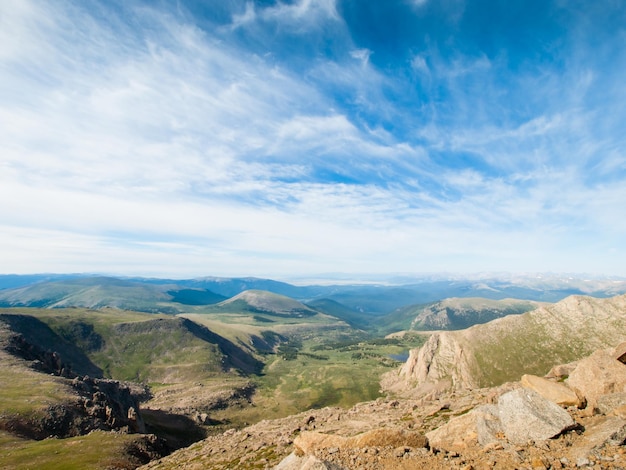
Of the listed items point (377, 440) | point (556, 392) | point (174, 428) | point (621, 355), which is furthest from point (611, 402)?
point (174, 428)

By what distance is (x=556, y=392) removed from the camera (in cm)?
3056

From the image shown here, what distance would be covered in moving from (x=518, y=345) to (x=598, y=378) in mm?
169518

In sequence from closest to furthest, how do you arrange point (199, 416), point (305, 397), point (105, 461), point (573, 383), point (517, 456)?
point (517, 456) → point (573, 383) → point (105, 461) → point (199, 416) → point (305, 397)

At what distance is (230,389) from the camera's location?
584 ft

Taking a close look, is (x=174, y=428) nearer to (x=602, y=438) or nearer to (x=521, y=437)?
(x=521, y=437)

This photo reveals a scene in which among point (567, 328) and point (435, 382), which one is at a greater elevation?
point (567, 328)

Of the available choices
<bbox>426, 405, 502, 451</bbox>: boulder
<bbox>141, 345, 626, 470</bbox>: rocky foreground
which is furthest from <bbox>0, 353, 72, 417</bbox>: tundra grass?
<bbox>426, 405, 502, 451</bbox>: boulder

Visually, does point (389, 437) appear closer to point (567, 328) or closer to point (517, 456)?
point (517, 456)

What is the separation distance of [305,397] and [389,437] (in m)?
187

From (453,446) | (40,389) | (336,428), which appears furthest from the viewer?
(40,389)

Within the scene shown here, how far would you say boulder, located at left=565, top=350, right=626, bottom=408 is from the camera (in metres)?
30.5

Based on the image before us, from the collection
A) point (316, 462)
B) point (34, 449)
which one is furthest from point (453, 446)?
point (34, 449)

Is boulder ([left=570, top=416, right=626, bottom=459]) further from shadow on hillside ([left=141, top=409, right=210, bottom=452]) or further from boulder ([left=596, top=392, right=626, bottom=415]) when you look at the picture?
shadow on hillside ([left=141, top=409, right=210, bottom=452])

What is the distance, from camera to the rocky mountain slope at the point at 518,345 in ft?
509
